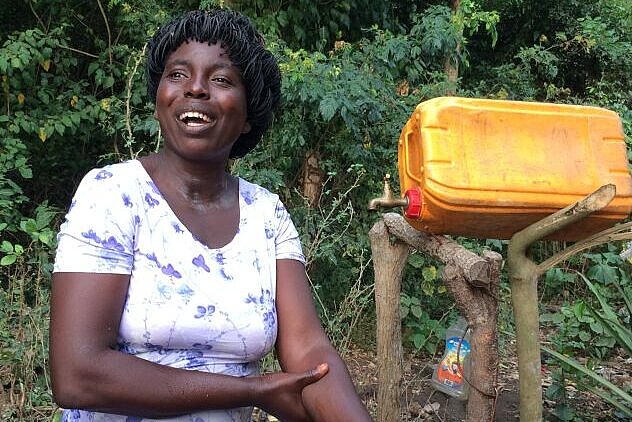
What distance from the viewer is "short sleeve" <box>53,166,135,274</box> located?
1.28 m

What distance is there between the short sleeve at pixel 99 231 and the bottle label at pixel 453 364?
1.92 m

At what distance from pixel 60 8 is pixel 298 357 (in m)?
4.88

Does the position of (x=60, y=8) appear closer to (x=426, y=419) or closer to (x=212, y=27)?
(x=426, y=419)

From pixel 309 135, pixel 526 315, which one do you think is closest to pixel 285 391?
pixel 526 315

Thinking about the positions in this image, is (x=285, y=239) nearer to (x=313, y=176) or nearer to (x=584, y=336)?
(x=584, y=336)

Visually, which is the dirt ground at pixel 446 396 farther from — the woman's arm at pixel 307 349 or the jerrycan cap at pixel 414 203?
the woman's arm at pixel 307 349

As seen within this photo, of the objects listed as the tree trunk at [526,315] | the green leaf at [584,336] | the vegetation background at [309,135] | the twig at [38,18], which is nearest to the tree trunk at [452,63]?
the vegetation background at [309,135]

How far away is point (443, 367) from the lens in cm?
327

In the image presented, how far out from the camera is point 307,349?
1.52m

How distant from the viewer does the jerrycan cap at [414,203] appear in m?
1.98

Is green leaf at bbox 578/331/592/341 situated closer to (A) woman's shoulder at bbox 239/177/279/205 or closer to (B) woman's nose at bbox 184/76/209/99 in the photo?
(A) woman's shoulder at bbox 239/177/279/205

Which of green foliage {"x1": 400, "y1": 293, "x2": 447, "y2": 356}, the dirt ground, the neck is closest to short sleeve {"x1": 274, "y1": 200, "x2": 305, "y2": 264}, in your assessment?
the neck

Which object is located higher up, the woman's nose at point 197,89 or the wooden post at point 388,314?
the woman's nose at point 197,89

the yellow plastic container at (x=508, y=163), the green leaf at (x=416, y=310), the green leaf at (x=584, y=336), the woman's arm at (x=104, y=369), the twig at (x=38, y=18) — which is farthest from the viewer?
the twig at (x=38, y=18)
